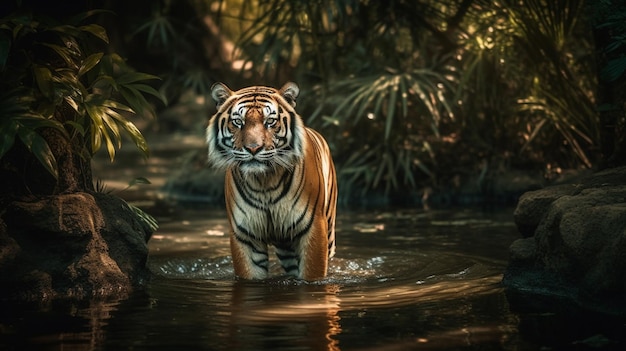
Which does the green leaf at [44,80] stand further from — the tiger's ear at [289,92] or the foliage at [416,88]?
the foliage at [416,88]

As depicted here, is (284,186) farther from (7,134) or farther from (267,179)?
(7,134)

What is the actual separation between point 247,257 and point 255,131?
0.81 metres

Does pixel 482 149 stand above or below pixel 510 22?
below

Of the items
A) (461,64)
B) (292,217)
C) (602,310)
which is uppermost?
(461,64)

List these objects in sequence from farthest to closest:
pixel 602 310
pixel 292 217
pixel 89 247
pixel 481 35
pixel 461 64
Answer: pixel 461 64, pixel 481 35, pixel 292 217, pixel 89 247, pixel 602 310

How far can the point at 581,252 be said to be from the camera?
17.5ft

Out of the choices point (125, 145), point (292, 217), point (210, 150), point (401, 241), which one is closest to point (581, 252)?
point (292, 217)

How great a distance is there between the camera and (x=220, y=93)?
6.39 metres

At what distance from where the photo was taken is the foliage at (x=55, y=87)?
18.0 ft

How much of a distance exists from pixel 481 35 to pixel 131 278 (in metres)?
4.82

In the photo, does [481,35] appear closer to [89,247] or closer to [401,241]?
[401,241]

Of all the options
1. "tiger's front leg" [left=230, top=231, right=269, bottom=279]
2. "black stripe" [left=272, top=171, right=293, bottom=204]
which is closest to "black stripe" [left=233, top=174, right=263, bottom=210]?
"black stripe" [left=272, top=171, right=293, bottom=204]

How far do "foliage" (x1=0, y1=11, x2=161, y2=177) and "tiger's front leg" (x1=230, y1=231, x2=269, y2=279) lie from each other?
0.79m

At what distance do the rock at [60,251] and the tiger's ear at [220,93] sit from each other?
946 mm
